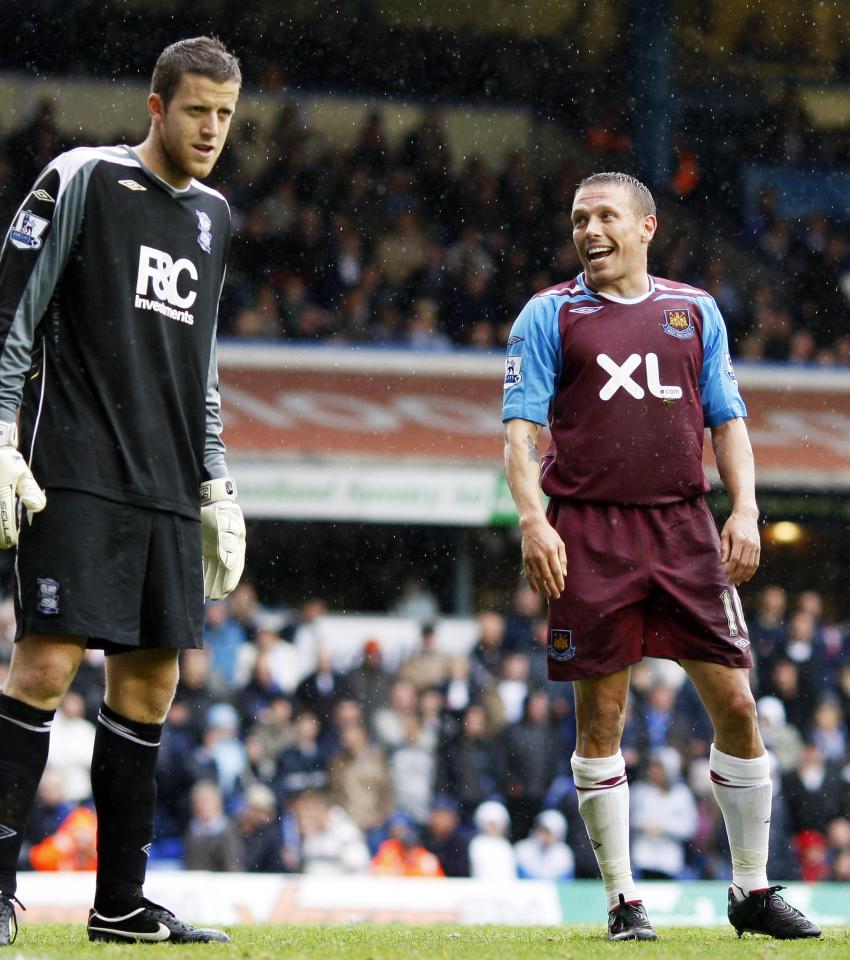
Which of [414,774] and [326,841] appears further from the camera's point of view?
[414,774]

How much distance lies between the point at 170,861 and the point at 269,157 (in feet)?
28.1

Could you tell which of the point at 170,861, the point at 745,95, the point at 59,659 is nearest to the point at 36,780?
the point at 59,659

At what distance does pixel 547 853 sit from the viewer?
12258mm

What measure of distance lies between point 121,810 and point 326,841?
26.3ft

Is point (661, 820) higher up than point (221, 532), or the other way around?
point (221, 532)

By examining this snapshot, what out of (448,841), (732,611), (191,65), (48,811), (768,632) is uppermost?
(191,65)

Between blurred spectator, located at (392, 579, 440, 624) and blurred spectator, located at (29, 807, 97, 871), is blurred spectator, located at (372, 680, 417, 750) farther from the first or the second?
blurred spectator, located at (29, 807, 97, 871)

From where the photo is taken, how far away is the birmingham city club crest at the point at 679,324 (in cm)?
491

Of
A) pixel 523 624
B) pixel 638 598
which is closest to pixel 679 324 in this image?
pixel 638 598

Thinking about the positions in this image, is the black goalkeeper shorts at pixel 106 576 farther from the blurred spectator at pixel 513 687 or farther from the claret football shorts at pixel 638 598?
the blurred spectator at pixel 513 687

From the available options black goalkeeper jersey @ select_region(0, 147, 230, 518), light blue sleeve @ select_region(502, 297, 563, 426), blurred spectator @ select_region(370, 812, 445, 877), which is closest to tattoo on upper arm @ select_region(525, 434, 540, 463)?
light blue sleeve @ select_region(502, 297, 563, 426)

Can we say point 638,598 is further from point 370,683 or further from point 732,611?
point 370,683

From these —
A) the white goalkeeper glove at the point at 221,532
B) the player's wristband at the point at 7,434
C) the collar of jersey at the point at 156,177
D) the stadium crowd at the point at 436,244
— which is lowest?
the white goalkeeper glove at the point at 221,532

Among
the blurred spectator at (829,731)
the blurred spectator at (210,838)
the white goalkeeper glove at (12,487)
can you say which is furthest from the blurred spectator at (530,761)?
the white goalkeeper glove at (12,487)
